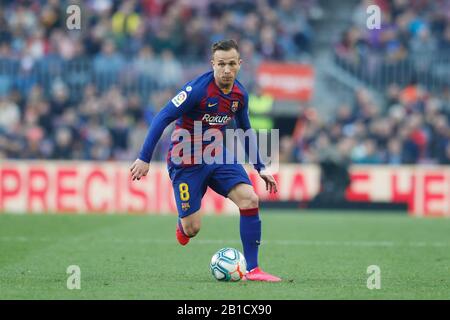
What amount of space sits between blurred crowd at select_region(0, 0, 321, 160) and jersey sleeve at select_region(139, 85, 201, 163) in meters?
12.0

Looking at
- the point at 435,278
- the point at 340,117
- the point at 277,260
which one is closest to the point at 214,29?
the point at 340,117

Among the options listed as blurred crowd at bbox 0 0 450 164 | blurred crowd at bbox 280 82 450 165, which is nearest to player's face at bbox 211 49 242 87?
blurred crowd at bbox 280 82 450 165

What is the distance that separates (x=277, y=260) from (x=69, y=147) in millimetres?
10773

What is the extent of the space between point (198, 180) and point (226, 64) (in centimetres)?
116

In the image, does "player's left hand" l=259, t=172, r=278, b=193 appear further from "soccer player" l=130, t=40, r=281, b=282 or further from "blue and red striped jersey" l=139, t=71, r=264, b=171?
"blue and red striped jersey" l=139, t=71, r=264, b=171

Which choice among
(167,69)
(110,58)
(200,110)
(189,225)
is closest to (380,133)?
(167,69)

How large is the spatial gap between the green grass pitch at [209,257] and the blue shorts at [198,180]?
0.68 meters

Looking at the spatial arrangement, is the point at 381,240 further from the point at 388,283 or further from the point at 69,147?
the point at 69,147

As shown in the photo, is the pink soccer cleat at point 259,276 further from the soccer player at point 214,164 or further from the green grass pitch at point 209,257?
the green grass pitch at point 209,257

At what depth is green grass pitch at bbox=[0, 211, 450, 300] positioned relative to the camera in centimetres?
833

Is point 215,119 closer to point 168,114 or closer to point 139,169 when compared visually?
point 168,114

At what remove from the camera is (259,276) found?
9.20m

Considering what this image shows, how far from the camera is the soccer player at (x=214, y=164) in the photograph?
30.1 feet

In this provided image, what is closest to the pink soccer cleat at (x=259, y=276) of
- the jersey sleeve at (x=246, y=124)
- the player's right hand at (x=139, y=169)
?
the jersey sleeve at (x=246, y=124)
